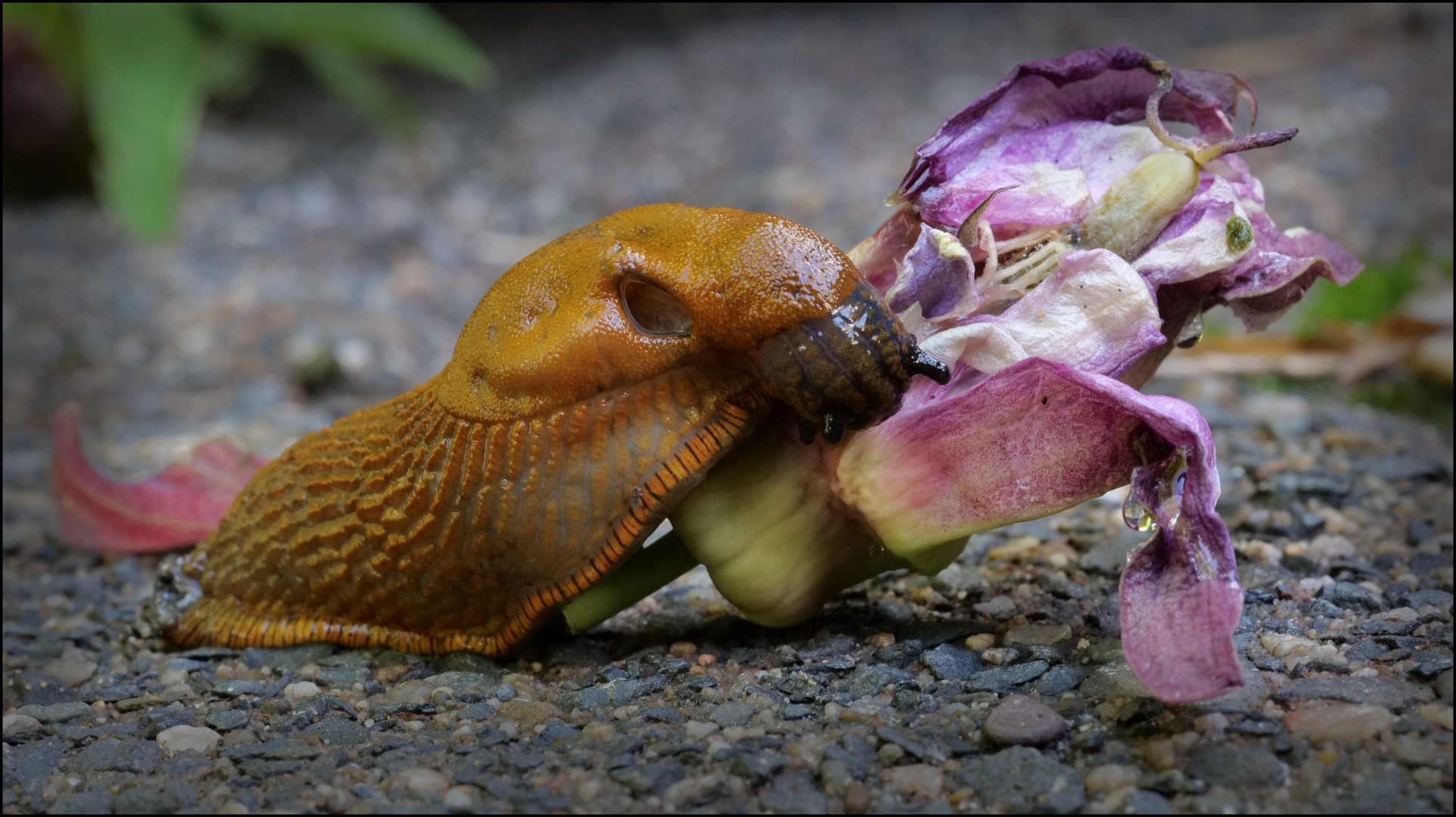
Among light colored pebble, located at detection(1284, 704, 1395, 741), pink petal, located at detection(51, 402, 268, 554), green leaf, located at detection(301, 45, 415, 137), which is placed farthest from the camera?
green leaf, located at detection(301, 45, 415, 137)

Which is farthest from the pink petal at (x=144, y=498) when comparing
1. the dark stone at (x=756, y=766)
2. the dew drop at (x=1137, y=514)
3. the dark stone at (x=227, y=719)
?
the dew drop at (x=1137, y=514)

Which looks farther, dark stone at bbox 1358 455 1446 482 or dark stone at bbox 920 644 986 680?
dark stone at bbox 1358 455 1446 482

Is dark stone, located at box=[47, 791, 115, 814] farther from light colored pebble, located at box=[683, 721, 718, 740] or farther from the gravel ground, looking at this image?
light colored pebble, located at box=[683, 721, 718, 740]

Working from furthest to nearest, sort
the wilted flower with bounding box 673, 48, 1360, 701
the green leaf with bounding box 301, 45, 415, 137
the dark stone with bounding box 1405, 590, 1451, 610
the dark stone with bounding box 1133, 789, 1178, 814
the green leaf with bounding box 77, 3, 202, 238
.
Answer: the green leaf with bounding box 301, 45, 415, 137 < the green leaf with bounding box 77, 3, 202, 238 < the dark stone with bounding box 1405, 590, 1451, 610 < the wilted flower with bounding box 673, 48, 1360, 701 < the dark stone with bounding box 1133, 789, 1178, 814

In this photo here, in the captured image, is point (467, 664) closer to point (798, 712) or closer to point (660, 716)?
point (660, 716)

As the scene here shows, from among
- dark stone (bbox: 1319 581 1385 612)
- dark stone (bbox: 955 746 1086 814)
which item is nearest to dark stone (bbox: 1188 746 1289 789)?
dark stone (bbox: 955 746 1086 814)

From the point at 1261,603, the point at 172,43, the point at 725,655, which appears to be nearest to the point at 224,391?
the point at 172,43

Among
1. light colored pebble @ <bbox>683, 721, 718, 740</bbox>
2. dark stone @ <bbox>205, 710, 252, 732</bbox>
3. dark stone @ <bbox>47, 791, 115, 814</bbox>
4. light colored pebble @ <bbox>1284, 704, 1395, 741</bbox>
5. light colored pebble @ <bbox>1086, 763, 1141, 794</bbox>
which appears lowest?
light colored pebble @ <bbox>1284, 704, 1395, 741</bbox>
